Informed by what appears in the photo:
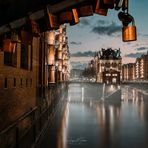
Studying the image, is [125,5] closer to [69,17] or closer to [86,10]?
[86,10]

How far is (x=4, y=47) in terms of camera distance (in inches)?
345

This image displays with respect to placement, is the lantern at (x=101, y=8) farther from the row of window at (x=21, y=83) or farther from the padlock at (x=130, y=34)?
the row of window at (x=21, y=83)

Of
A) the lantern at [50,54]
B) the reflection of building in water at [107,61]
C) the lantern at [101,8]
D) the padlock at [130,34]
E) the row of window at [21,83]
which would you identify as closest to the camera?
the padlock at [130,34]

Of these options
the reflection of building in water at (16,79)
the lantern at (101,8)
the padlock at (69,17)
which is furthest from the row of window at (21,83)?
the lantern at (101,8)

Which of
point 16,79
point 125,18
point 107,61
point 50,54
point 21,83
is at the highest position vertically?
point 107,61

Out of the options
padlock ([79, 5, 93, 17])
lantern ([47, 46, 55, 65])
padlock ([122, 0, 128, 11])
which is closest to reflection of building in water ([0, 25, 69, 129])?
padlock ([79, 5, 93, 17])

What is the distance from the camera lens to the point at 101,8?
7852 millimetres

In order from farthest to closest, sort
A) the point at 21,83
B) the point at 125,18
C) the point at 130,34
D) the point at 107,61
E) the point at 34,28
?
the point at 107,61 → the point at 21,83 → the point at 34,28 → the point at 125,18 → the point at 130,34

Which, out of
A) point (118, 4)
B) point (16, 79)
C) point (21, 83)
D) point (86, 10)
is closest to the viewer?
point (118, 4)

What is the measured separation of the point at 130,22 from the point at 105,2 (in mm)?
862

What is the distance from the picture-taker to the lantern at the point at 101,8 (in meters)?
7.69

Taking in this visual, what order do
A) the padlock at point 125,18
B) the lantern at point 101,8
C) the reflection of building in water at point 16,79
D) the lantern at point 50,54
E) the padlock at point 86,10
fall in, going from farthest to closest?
the lantern at point 50,54 < the reflection of building in water at point 16,79 < the padlock at point 86,10 < the padlock at point 125,18 < the lantern at point 101,8

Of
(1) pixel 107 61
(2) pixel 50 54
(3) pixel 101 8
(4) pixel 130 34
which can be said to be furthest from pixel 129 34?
(1) pixel 107 61

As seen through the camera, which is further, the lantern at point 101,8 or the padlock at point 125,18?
the padlock at point 125,18
